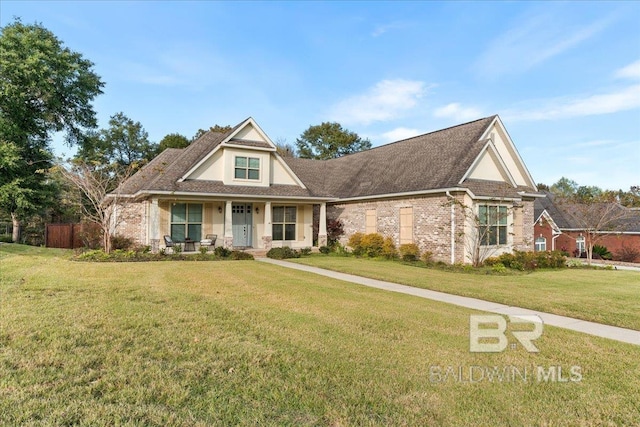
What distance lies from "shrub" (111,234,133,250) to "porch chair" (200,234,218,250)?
12.0 ft

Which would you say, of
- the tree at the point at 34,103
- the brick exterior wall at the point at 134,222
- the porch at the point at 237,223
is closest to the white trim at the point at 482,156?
the porch at the point at 237,223

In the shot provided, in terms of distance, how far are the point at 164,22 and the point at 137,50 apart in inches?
92.7

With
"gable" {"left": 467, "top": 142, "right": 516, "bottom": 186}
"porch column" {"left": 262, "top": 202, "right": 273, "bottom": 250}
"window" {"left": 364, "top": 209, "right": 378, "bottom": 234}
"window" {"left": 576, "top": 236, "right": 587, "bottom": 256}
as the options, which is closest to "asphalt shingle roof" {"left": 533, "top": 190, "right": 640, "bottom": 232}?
"window" {"left": 576, "top": 236, "right": 587, "bottom": 256}

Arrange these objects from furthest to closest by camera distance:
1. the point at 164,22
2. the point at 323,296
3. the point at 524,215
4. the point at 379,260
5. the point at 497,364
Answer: the point at 524,215, the point at 379,260, the point at 164,22, the point at 323,296, the point at 497,364

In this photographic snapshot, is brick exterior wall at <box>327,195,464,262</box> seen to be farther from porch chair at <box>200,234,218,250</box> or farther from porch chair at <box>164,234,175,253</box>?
porch chair at <box>164,234,175,253</box>

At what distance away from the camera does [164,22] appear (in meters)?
12.9

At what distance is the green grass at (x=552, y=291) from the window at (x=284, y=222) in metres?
7.43

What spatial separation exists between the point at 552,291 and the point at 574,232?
87.3 feet

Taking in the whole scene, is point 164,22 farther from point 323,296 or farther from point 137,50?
point 323,296

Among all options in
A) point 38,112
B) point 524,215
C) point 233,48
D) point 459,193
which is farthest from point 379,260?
point 38,112

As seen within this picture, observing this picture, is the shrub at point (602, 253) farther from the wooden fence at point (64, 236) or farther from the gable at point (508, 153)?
the wooden fence at point (64, 236)

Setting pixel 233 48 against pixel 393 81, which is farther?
pixel 393 81

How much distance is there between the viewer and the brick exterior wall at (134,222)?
1906cm

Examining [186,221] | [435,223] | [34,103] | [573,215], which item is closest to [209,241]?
[186,221]
